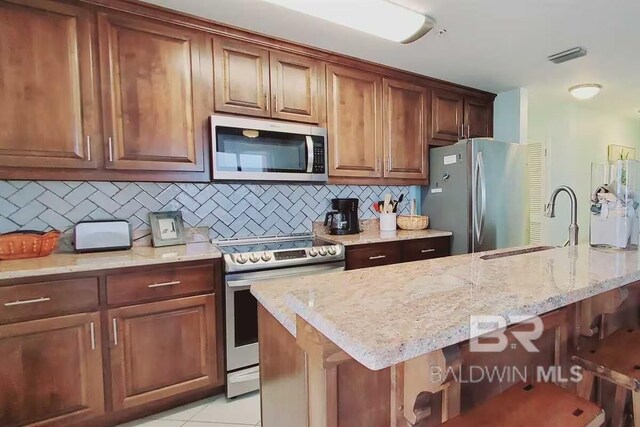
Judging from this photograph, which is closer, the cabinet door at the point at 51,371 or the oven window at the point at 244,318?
the cabinet door at the point at 51,371

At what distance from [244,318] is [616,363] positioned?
5.54 feet

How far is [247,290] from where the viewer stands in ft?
6.55

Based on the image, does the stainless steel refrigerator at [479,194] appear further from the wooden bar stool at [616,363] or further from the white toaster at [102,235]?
the white toaster at [102,235]

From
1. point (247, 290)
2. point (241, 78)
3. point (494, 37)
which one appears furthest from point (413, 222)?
point (241, 78)

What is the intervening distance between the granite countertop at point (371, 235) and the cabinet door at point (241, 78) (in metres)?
1.03

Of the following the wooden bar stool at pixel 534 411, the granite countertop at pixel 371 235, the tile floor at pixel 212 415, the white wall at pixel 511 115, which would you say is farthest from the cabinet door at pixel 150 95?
the white wall at pixel 511 115

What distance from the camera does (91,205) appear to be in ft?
6.89

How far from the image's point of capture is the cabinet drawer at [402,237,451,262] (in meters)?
2.68

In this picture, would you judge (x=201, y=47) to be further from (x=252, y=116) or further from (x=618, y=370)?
(x=618, y=370)

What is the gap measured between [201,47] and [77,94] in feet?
2.45

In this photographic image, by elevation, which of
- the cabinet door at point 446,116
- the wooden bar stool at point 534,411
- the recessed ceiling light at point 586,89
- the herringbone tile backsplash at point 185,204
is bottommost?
the wooden bar stool at point 534,411

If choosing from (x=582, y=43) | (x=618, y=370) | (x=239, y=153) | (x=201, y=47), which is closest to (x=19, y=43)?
(x=201, y=47)

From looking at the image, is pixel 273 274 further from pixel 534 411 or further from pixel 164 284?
pixel 534 411

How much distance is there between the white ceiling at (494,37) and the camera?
1.92 metres
